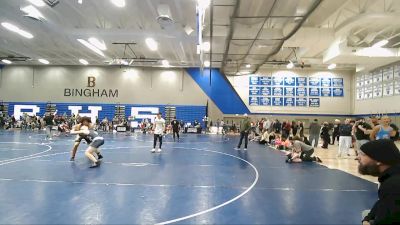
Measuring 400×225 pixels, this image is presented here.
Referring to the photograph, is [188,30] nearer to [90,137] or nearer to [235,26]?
[235,26]

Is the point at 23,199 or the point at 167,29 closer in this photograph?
the point at 23,199

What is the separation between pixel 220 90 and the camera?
31.6 metres

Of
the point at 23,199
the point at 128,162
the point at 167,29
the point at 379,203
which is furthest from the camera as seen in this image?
the point at 167,29

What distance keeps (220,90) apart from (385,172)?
29.8 metres

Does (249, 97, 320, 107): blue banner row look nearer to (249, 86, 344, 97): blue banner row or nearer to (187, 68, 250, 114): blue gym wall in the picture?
(249, 86, 344, 97): blue banner row

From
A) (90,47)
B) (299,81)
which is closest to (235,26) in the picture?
(90,47)

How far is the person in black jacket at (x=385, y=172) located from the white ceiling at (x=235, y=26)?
10.4 m

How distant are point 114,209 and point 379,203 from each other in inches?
156

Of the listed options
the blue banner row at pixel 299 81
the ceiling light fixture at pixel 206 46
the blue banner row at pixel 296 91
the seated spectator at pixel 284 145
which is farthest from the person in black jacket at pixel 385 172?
the blue banner row at pixel 299 81

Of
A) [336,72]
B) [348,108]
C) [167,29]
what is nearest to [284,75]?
[336,72]

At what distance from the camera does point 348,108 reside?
31.5 m

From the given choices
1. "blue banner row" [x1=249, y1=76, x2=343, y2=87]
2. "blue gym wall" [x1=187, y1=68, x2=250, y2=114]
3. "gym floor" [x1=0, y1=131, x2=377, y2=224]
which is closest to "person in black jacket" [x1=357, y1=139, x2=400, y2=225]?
"gym floor" [x1=0, y1=131, x2=377, y2=224]

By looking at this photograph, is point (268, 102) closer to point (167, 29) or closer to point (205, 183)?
point (167, 29)

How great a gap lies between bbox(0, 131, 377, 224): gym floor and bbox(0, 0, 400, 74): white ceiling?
692 centimetres
